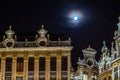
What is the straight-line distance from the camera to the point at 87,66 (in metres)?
77.9

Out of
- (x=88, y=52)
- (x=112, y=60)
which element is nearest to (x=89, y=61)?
(x=88, y=52)

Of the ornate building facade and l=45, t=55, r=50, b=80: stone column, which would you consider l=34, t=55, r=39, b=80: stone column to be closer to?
l=45, t=55, r=50, b=80: stone column

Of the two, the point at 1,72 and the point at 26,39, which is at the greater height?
the point at 26,39

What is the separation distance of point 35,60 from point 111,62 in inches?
529

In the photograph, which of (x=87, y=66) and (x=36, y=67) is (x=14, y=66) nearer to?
(x=36, y=67)

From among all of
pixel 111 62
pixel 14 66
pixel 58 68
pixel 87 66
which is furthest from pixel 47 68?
pixel 87 66

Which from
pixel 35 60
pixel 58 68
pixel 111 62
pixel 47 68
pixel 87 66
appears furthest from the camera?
pixel 87 66

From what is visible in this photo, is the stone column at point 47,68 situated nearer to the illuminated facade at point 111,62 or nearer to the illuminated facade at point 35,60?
the illuminated facade at point 35,60

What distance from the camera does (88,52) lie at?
78312 millimetres

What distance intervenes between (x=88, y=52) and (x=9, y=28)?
16.4 meters

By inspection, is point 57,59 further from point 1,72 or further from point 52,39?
point 1,72

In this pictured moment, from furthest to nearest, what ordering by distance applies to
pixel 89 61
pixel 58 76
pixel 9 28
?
pixel 89 61
pixel 9 28
pixel 58 76

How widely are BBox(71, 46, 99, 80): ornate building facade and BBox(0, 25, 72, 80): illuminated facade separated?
10004 millimetres

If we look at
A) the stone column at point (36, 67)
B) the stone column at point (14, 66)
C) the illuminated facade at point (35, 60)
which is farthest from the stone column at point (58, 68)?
the stone column at point (14, 66)
